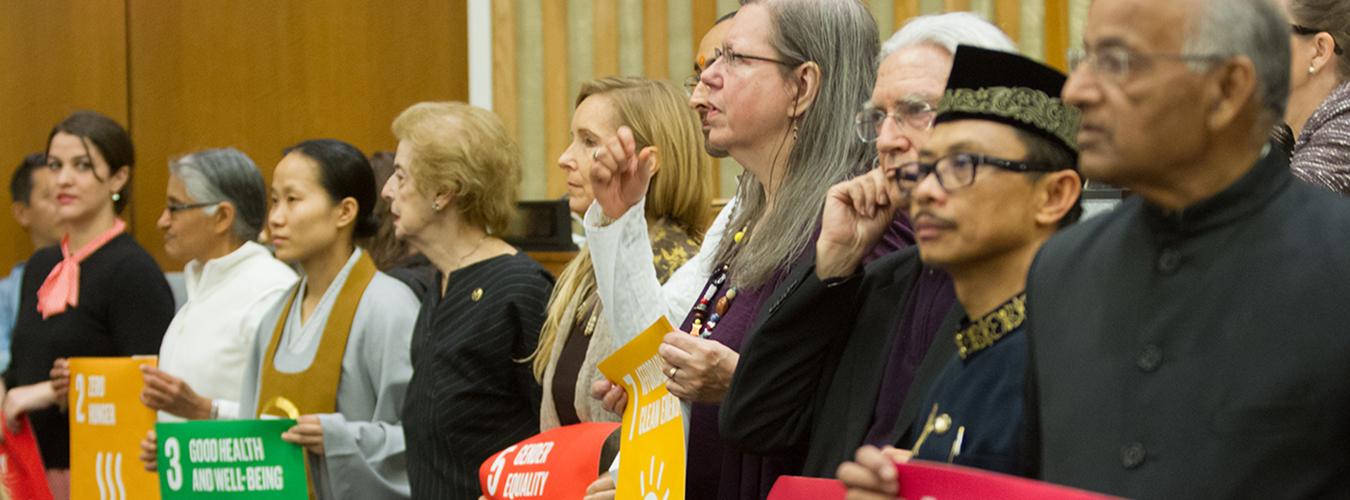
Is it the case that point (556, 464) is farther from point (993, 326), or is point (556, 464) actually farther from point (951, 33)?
point (993, 326)

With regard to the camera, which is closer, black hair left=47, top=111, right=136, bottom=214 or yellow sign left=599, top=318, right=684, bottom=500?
yellow sign left=599, top=318, right=684, bottom=500

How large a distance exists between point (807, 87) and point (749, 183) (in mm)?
244

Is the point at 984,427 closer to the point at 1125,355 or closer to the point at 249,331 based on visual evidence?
the point at 1125,355

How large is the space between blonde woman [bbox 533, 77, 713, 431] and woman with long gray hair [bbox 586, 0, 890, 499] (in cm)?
40

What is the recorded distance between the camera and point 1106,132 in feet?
5.05

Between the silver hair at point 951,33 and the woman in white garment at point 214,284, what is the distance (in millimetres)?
2406

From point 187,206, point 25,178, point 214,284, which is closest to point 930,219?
point 214,284

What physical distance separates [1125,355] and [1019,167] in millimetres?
362

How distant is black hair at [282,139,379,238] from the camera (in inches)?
166

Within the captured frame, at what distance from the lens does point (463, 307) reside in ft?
11.9

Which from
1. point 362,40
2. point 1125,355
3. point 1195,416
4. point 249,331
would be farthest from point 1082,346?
Answer: point 362,40

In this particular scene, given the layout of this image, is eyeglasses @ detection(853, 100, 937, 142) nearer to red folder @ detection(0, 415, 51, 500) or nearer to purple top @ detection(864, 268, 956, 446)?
purple top @ detection(864, 268, 956, 446)

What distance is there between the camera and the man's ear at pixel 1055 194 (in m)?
1.87

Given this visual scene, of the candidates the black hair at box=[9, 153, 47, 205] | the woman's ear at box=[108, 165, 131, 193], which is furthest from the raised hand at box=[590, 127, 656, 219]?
the black hair at box=[9, 153, 47, 205]
